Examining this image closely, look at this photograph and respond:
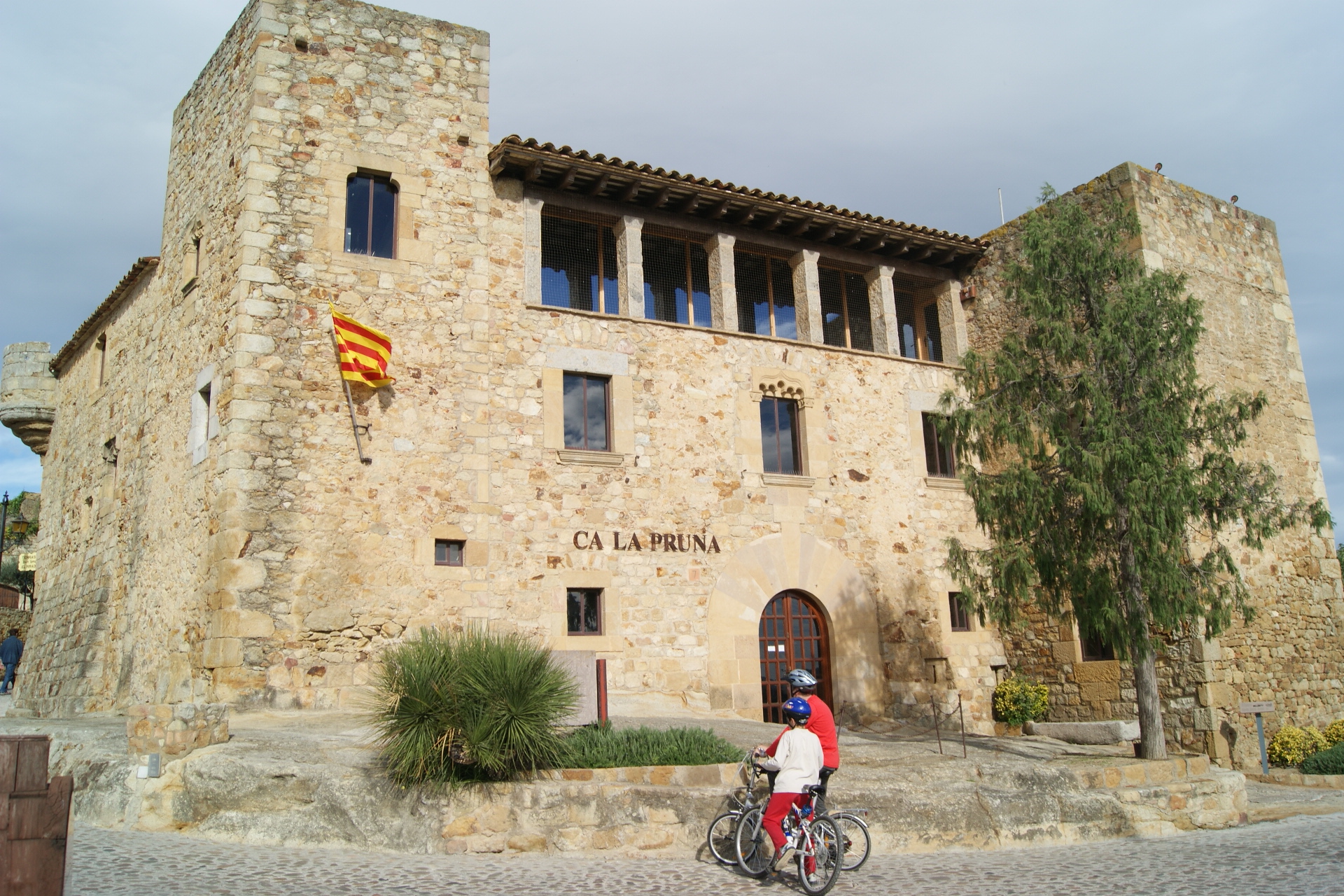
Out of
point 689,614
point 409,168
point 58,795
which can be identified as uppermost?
point 409,168

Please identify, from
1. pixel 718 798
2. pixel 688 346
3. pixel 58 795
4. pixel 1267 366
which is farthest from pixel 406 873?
pixel 1267 366

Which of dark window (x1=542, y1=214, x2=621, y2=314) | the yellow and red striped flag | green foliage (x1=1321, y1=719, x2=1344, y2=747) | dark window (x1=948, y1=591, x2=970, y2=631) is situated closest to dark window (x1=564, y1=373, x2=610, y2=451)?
dark window (x1=542, y1=214, x2=621, y2=314)

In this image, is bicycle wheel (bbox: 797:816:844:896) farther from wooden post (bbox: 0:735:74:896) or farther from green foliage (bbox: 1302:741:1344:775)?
green foliage (bbox: 1302:741:1344:775)

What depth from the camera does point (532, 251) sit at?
47.1 ft

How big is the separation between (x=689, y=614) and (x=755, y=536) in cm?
164

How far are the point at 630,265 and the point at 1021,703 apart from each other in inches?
361

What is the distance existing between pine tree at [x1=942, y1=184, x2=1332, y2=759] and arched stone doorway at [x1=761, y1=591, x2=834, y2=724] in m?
3.03

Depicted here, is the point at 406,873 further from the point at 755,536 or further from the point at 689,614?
the point at 755,536

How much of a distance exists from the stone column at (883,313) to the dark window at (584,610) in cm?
671

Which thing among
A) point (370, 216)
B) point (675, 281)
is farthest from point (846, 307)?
point (370, 216)

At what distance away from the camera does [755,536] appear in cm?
1495

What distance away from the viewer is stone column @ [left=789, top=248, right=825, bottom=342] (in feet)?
53.4

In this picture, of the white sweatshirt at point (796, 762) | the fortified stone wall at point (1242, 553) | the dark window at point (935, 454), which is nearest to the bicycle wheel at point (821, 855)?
the white sweatshirt at point (796, 762)

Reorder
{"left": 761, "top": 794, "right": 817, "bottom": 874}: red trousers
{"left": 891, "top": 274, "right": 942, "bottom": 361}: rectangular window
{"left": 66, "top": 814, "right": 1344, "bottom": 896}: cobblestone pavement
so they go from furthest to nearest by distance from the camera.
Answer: {"left": 891, "top": 274, "right": 942, "bottom": 361}: rectangular window
{"left": 761, "top": 794, "right": 817, "bottom": 874}: red trousers
{"left": 66, "top": 814, "right": 1344, "bottom": 896}: cobblestone pavement
